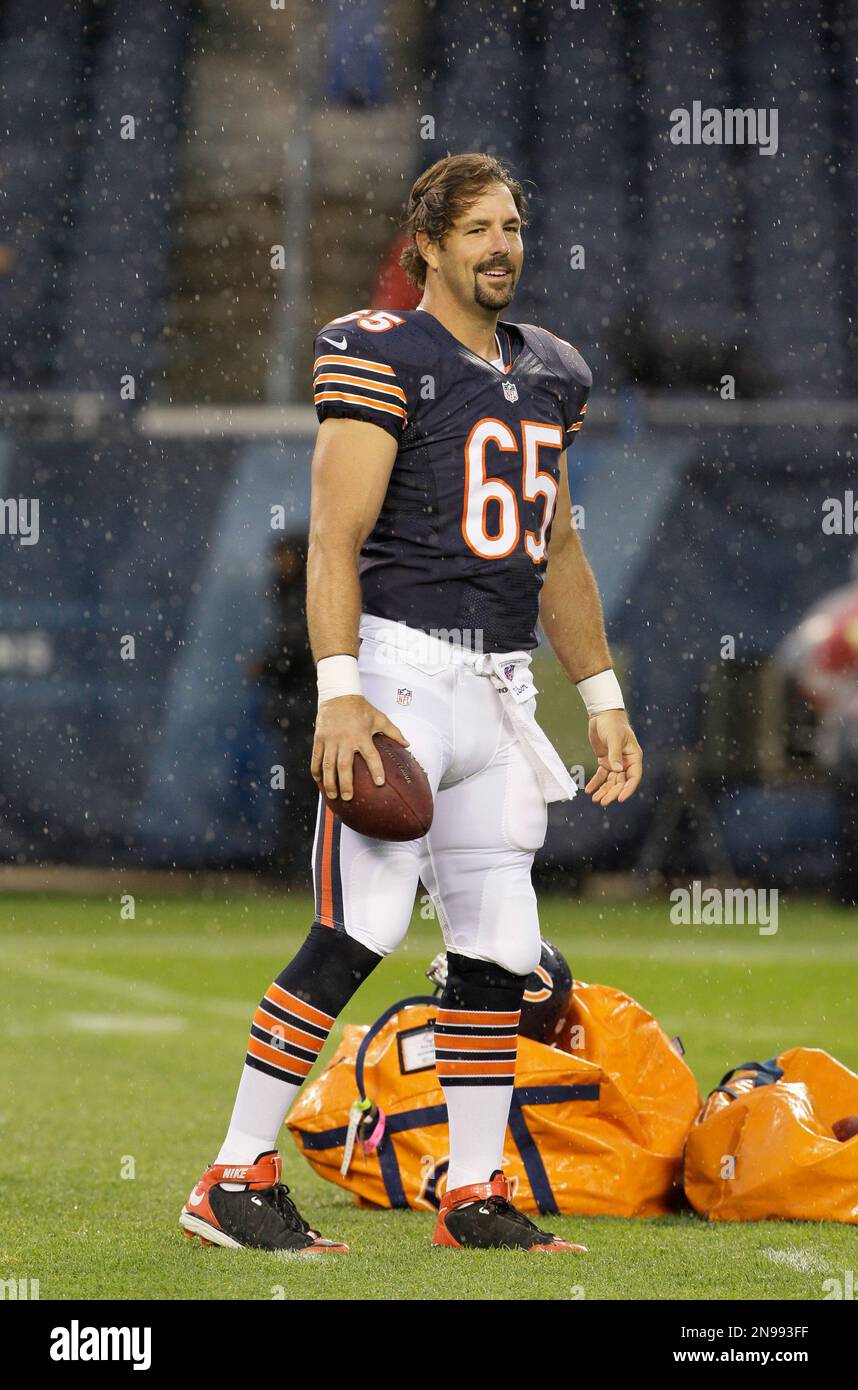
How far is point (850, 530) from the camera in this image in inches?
339

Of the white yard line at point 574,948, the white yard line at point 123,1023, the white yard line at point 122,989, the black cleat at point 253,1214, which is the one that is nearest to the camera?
the black cleat at point 253,1214

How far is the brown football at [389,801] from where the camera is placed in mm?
2395

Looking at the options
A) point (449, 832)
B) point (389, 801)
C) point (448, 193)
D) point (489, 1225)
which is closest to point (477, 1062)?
point (489, 1225)

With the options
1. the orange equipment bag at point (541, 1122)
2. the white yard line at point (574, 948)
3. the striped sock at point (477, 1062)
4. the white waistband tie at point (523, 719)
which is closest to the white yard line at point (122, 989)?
the white yard line at point (574, 948)

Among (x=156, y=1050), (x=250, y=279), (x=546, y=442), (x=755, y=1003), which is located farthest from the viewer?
(x=250, y=279)

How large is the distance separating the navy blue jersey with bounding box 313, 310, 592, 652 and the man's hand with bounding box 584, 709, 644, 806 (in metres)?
0.27

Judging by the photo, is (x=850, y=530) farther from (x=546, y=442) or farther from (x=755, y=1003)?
(x=546, y=442)

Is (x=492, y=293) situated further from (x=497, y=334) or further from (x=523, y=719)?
(x=523, y=719)

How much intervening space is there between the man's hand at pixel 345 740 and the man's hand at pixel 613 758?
47cm

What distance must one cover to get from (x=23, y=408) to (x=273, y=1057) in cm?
698

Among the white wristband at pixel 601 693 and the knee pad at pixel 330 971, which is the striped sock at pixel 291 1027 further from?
the white wristband at pixel 601 693

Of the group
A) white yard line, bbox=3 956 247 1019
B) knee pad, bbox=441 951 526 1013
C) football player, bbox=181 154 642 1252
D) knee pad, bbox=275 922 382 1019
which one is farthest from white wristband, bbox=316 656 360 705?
white yard line, bbox=3 956 247 1019

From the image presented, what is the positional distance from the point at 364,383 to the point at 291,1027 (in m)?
0.87

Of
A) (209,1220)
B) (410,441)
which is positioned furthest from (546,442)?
(209,1220)
